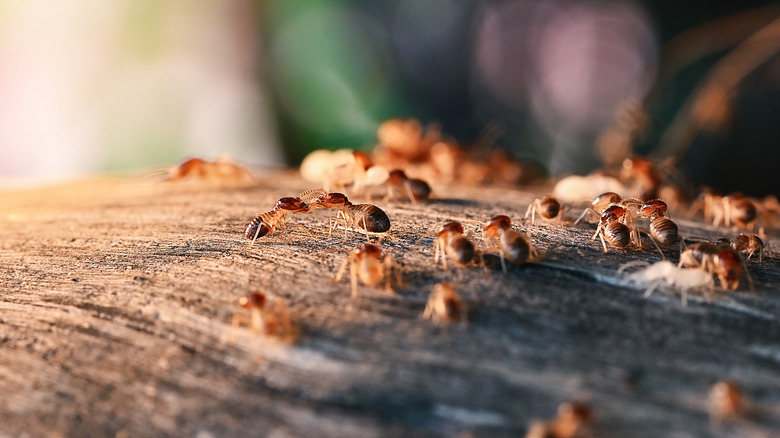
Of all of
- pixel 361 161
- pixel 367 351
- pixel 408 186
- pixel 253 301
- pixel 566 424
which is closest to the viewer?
pixel 566 424

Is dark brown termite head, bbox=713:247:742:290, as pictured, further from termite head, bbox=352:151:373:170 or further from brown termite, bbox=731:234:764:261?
termite head, bbox=352:151:373:170

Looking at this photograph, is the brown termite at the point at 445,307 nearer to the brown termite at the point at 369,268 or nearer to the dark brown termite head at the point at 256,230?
the brown termite at the point at 369,268

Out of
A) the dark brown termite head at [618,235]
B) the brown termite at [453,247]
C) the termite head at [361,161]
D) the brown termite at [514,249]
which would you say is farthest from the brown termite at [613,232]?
the termite head at [361,161]

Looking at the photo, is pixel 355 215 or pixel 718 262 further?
pixel 355 215

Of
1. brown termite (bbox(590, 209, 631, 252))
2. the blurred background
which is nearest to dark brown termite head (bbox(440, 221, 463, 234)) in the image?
brown termite (bbox(590, 209, 631, 252))

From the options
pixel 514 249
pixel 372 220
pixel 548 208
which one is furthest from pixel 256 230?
pixel 548 208

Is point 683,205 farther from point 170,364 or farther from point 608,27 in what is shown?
point 608,27

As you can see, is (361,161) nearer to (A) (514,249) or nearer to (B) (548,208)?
(B) (548,208)
